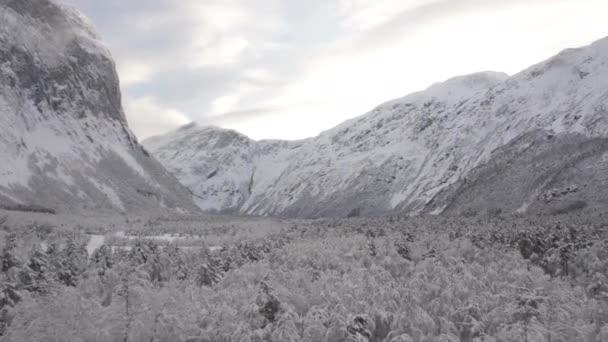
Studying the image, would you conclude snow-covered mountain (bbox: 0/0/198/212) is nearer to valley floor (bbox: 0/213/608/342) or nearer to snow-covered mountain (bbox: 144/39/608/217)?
snow-covered mountain (bbox: 144/39/608/217)

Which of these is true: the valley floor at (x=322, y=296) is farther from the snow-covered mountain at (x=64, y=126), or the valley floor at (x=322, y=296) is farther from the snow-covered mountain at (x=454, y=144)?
the snow-covered mountain at (x=64, y=126)

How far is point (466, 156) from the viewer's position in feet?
286

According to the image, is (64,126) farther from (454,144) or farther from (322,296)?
(322,296)

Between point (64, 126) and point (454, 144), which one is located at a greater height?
point (64, 126)

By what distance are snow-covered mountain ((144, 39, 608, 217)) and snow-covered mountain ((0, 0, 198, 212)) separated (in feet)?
132

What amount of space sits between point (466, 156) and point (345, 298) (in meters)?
A: 77.5

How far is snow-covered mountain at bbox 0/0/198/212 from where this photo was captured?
67438mm

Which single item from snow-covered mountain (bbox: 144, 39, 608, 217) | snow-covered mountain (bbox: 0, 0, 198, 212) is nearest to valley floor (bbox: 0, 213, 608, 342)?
snow-covered mountain (bbox: 144, 39, 608, 217)

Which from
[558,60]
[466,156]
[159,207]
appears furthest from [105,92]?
[558,60]

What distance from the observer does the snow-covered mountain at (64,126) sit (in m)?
67.4

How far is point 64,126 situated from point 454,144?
65.7m

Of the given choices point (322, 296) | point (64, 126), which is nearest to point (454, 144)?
point (64, 126)

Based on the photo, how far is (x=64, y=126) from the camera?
80.9 metres

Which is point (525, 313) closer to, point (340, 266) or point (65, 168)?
point (340, 266)
